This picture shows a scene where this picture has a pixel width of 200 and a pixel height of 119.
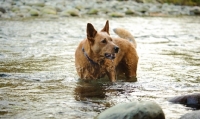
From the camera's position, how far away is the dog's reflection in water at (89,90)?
21.1 feet

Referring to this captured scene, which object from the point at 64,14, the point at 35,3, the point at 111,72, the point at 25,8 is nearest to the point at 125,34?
the point at 111,72

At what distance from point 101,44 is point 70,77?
1.23m

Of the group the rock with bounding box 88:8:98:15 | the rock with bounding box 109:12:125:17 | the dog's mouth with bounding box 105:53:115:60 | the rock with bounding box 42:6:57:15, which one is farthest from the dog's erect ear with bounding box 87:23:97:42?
the rock with bounding box 88:8:98:15

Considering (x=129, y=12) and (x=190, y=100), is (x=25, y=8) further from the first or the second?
(x=190, y=100)

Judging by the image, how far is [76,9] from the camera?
23.9 m

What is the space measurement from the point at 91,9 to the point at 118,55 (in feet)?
55.9

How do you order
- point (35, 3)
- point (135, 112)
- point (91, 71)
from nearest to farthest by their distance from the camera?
1. point (135, 112)
2. point (91, 71)
3. point (35, 3)

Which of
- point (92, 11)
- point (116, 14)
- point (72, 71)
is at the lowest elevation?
point (72, 71)

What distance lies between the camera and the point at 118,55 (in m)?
7.84

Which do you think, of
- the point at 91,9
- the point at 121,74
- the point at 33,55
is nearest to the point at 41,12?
the point at 91,9

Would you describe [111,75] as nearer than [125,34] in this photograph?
Yes

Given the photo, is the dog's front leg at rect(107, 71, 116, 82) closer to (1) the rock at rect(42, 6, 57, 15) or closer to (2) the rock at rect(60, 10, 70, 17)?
(2) the rock at rect(60, 10, 70, 17)

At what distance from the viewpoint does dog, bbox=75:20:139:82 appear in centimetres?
720

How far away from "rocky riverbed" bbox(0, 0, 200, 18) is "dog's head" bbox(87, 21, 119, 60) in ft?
45.1
